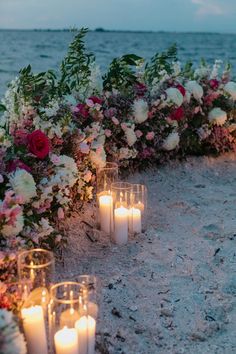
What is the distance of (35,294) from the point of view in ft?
8.38

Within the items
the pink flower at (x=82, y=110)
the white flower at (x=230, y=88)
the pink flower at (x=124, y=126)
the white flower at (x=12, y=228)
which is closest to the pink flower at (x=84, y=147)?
the pink flower at (x=82, y=110)

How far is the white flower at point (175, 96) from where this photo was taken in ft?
18.6

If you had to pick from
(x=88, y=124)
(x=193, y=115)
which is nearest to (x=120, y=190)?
(x=88, y=124)

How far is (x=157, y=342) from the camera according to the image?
2887mm

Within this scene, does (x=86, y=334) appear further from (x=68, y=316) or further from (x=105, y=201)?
(x=105, y=201)

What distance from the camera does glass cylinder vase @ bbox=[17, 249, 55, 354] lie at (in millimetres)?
2500

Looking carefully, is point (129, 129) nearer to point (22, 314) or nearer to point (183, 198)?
point (183, 198)

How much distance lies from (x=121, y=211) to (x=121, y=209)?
0.05ft

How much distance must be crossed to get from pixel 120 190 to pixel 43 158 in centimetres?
70

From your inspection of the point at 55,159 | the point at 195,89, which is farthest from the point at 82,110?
the point at 195,89

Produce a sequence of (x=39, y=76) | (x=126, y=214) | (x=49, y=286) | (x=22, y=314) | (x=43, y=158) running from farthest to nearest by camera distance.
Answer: (x=39, y=76), (x=126, y=214), (x=43, y=158), (x=49, y=286), (x=22, y=314)

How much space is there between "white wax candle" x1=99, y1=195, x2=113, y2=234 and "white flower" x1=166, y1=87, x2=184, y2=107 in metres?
1.90

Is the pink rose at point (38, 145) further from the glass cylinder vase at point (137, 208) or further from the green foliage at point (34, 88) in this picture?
the glass cylinder vase at point (137, 208)

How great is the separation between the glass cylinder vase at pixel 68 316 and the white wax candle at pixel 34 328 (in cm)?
5
